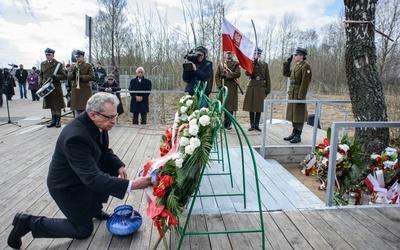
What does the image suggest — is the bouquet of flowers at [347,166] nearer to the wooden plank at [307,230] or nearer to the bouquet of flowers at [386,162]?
the bouquet of flowers at [386,162]

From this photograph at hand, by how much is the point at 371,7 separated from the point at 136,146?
3.97 m

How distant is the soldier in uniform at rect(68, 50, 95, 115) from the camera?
6.40 metres

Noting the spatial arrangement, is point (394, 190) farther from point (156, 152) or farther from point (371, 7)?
point (156, 152)

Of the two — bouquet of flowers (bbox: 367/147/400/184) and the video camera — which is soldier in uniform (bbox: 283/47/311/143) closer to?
bouquet of flowers (bbox: 367/147/400/184)

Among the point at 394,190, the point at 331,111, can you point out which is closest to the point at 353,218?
the point at 394,190

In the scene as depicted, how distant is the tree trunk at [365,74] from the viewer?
13.3 ft

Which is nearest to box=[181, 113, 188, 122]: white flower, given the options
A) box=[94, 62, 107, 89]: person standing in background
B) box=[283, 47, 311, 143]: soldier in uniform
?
box=[283, 47, 311, 143]: soldier in uniform

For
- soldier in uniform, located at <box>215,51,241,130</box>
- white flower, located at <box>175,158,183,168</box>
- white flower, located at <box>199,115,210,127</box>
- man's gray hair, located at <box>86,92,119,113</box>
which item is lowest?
white flower, located at <box>175,158,183,168</box>

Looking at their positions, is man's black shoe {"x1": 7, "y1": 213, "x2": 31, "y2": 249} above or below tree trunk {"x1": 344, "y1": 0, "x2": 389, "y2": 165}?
below


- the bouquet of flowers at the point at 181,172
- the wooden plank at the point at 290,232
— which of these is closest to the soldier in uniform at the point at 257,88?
the wooden plank at the point at 290,232

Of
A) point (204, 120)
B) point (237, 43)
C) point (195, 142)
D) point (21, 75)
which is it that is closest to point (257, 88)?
point (237, 43)

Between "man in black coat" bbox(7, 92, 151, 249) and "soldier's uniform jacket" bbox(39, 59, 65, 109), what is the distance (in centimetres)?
478

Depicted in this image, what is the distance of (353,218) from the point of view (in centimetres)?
260

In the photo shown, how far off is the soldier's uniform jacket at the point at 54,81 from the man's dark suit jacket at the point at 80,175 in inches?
188
